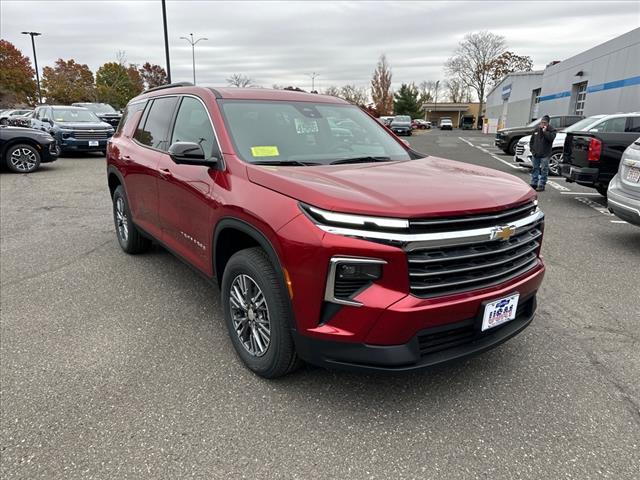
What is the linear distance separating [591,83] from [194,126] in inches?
1093

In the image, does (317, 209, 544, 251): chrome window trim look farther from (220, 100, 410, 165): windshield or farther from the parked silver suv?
the parked silver suv

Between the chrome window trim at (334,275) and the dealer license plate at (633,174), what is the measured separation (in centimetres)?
473

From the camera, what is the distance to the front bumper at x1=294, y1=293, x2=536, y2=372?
2338 millimetres

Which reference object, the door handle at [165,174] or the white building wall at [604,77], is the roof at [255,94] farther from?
the white building wall at [604,77]

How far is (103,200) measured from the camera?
9016 millimetres

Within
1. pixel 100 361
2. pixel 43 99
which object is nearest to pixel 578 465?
pixel 100 361

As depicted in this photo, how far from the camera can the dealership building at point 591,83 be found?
67.0 feet

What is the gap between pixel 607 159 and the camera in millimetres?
8125

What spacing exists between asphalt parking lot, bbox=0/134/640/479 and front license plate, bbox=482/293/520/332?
1.34ft

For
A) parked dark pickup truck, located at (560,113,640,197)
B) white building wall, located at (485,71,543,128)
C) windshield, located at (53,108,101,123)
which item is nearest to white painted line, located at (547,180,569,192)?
parked dark pickup truck, located at (560,113,640,197)

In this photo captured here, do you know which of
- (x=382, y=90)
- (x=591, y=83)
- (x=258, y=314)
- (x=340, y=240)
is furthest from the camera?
(x=382, y=90)

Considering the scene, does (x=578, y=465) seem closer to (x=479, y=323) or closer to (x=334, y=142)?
(x=479, y=323)

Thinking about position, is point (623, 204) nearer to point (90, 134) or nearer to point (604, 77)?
point (90, 134)

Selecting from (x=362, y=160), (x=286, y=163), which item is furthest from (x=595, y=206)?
(x=286, y=163)
